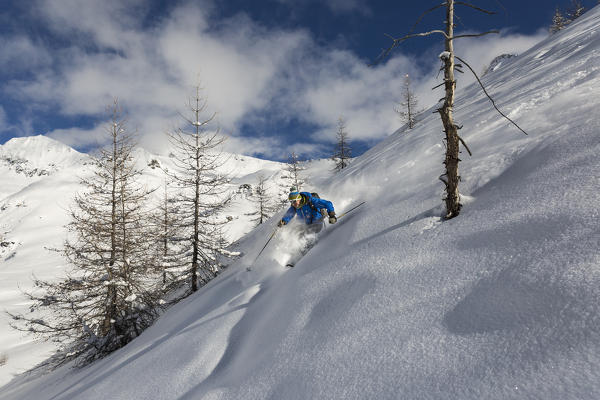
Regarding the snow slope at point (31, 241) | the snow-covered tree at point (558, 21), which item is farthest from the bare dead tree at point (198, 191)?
the snow-covered tree at point (558, 21)

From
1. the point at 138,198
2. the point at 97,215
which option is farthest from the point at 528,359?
the point at 97,215

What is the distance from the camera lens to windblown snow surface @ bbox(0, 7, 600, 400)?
176 centimetres

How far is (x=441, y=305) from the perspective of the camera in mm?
2477

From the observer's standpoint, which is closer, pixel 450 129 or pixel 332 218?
pixel 450 129

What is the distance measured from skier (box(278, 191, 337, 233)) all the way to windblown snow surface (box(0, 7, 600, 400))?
1761mm

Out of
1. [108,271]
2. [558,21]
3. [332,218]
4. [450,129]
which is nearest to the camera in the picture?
[450,129]

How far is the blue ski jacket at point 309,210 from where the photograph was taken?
738 centimetres

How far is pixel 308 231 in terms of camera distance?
7.64 meters

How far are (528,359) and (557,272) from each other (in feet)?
2.69

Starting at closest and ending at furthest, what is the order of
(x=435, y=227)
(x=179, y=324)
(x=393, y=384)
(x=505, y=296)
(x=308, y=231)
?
(x=393, y=384) < (x=505, y=296) < (x=435, y=227) < (x=179, y=324) < (x=308, y=231)

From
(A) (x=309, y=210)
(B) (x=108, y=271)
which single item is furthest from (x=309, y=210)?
(B) (x=108, y=271)

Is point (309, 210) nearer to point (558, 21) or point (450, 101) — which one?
point (450, 101)

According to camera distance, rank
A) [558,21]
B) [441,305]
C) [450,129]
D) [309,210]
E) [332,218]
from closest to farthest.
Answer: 1. [441,305]
2. [450,129]
3. [332,218]
4. [309,210]
5. [558,21]

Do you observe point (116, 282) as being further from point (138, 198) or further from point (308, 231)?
point (308, 231)
